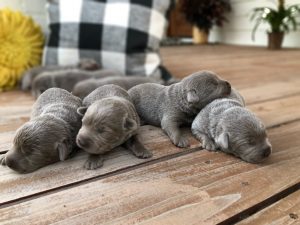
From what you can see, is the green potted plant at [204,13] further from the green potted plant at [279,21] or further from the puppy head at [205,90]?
the puppy head at [205,90]

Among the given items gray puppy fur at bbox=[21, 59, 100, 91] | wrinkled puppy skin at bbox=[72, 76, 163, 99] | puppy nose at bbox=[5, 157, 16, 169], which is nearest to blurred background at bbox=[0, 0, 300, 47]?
gray puppy fur at bbox=[21, 59, 100, 91]

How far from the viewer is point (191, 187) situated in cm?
98

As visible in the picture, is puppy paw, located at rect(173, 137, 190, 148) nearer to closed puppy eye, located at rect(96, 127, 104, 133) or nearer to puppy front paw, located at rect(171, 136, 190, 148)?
puppy front paw, located at rect(171, 136, 190, 148)

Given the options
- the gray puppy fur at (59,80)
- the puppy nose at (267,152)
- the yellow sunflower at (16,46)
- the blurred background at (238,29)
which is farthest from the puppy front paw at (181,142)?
the blurred background at (238,29)

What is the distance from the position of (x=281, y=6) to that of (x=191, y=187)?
450 cm

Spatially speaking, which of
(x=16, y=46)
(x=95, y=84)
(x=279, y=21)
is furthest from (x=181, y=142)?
(x=279, y=21)

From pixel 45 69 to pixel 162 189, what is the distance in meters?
1.55

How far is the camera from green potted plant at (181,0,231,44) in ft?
19.1

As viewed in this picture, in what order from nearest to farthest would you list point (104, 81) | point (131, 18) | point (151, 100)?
point (151, 100)
point (104, 81)
point (131, 18)

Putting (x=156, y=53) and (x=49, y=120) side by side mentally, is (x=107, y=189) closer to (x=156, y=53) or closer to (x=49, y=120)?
(x=49, y=120)

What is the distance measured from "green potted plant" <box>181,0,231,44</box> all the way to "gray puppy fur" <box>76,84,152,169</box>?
494cm

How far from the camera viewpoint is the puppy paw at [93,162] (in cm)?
109

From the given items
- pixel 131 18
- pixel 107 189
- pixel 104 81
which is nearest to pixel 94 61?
pixel 131 18

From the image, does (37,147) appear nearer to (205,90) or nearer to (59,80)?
(205,90)
